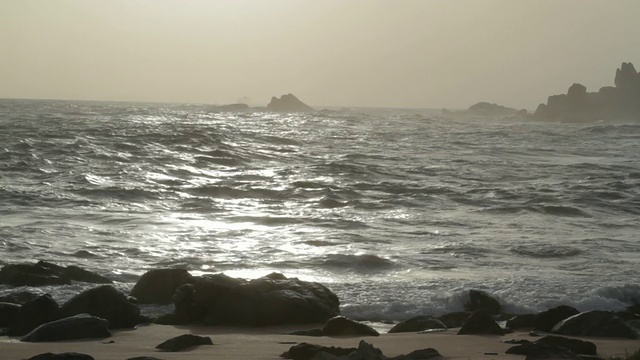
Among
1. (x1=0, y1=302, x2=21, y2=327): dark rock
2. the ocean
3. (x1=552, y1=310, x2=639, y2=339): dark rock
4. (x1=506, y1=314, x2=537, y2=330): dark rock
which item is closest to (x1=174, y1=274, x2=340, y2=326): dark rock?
the ocean

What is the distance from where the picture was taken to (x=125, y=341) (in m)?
8.72

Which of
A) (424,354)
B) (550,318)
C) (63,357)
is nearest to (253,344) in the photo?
(424,354)

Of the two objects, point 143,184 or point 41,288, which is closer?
point 41,288

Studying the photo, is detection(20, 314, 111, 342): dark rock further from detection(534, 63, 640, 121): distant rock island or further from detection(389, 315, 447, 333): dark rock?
detection(534, 63, 640, 121): distant rock island

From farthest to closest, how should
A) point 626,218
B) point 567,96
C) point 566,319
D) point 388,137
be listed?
point 567,96
point 388,137
point 626,218
point 566,319

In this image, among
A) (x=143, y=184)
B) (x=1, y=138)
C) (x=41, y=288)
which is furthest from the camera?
(x=1, y=138)

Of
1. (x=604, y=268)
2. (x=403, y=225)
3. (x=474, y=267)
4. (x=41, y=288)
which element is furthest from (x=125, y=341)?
(x=403, y=225)

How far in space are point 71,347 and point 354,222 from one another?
12.3 metres

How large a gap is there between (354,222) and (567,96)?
118 meters

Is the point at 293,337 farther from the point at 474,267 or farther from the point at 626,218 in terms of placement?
the point at 626,218

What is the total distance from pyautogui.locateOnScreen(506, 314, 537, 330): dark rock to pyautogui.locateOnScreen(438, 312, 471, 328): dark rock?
62 cm

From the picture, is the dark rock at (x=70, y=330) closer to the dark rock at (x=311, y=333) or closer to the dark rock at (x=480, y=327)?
the dark rock at (x=311, y=333)

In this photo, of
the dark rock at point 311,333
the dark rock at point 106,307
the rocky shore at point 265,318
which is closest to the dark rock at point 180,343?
the rocky shore at point 265,318

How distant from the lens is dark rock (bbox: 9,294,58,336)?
9273mm
